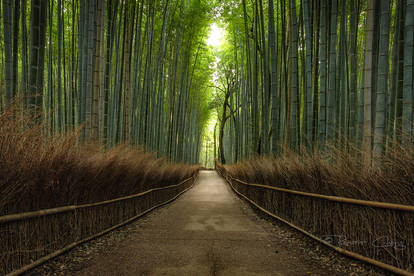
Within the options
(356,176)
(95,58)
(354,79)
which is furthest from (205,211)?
(354,79)

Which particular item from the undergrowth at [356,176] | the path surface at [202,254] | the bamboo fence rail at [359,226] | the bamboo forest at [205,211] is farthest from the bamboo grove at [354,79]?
the path surface at [202,254]

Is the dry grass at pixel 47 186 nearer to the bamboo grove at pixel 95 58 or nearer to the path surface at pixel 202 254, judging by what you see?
the bamboo grove at pixel 95 58

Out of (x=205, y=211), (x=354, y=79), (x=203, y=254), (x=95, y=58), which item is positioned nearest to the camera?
(x=203, y=254)

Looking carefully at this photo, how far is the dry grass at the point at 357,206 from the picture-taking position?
5.91ft

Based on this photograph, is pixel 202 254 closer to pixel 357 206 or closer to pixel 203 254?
pixel 203 254

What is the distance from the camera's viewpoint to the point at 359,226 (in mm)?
2188

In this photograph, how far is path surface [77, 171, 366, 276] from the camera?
6.98 ft

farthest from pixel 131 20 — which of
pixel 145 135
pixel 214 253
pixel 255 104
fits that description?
pixel 214 253

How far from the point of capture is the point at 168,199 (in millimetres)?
7004

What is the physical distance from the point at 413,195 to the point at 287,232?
6.19ft

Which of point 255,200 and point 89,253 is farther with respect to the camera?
point 255,200

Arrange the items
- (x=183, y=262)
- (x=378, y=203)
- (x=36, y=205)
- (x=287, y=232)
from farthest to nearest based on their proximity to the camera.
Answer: (x=287, y=232)
(x=183, y=262)
(x=36, y=205)
(x=378, y=203)

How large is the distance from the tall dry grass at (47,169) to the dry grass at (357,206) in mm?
2284

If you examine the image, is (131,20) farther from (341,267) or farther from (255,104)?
(341,267)
